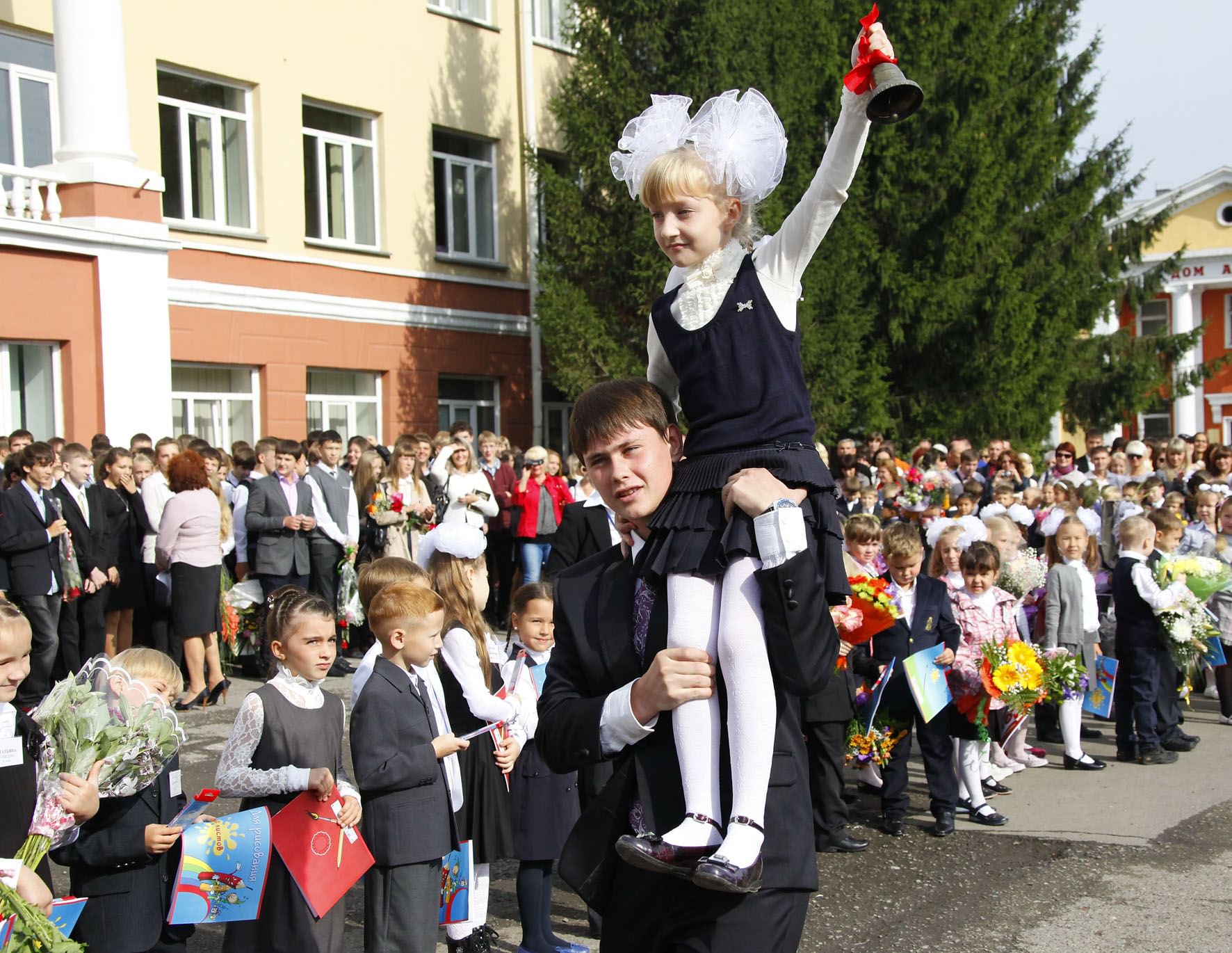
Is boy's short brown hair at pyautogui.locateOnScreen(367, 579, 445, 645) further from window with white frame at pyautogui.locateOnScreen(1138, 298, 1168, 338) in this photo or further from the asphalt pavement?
window with white frame at pyautogui.locateOnScreen(1138, 298, 1168, 338)

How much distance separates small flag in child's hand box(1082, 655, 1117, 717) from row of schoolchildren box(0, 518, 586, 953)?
192 inches

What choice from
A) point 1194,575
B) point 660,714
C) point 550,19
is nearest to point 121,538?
point 1194,575

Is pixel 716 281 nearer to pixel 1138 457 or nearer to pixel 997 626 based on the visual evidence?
pixel 997 626

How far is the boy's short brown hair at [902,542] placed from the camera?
7145mm

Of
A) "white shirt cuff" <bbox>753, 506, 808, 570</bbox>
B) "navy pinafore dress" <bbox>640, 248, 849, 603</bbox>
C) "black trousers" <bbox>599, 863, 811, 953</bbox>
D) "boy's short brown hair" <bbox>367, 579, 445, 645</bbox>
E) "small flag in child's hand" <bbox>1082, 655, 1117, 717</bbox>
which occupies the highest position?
"navy pinafore dress" <bbox>640, 248, 849, 603</bbox>

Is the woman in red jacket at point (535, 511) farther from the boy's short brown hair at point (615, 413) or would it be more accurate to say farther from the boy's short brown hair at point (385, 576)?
the boy's short brown hair at point (615, 413)

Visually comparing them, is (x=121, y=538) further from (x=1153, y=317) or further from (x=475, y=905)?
(x=1153, y=317)

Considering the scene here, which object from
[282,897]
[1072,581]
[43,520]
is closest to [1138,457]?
[1072,581]

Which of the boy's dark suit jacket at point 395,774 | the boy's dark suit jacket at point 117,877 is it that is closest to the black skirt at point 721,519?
the boy's dark suit jacket at point 395,774

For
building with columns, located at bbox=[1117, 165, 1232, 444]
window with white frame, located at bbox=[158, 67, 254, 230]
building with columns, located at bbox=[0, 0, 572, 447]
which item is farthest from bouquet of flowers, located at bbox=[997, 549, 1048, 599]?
building with columns, located at bbox=[1117, 165, 1232, 444]

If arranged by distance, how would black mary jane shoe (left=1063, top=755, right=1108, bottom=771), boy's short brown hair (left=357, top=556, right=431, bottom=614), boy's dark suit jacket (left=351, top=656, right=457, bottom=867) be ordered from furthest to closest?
1. black mary jane shoe (left=1063, top=755, right=1108, bottom=771)
2. boy's short brown hair (left=357, top=556, right=431, bottom=614)
3. boy's dark suit jacket (left=351, top=656, right=457, bottom=867)

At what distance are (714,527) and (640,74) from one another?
702 inches

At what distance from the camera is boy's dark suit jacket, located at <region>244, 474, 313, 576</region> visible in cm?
1118

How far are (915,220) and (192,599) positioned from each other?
16227 millimetres
